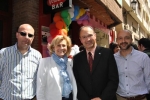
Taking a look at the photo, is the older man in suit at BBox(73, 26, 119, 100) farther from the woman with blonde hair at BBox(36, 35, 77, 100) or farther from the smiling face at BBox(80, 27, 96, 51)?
the woman with blonde hair at BBox(36, 35, 77, 100)

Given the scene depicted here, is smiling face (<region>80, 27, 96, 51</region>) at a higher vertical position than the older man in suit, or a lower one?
higher

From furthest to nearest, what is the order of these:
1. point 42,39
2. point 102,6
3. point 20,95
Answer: point 102,6 → point 42,39 → point 20,95

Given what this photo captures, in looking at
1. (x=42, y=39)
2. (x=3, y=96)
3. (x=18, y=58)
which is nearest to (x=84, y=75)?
(x=18, y=58)

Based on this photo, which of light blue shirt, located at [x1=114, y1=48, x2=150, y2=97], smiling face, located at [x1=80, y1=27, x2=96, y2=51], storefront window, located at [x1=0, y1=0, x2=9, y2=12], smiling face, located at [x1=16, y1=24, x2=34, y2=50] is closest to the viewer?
smiling face, located at [x1=16, y1=24, x2=34, y2=50]

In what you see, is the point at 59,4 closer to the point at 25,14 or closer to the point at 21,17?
the point at 25,14

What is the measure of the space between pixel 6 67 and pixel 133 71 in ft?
6.55

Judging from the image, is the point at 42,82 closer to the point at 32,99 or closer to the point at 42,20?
the point at 32,99

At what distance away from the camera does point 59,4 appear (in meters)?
5.29

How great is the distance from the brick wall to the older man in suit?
Result: 2.56 m

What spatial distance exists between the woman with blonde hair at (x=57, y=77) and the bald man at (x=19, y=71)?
0.16 meters

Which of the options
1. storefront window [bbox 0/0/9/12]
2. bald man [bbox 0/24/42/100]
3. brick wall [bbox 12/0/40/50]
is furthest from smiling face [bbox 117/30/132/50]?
storefront window [bbox 0/0/9/12]

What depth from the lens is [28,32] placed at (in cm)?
301

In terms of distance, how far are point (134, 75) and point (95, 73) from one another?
27.3 inches

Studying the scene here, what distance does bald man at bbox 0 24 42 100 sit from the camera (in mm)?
Answer: 2854
